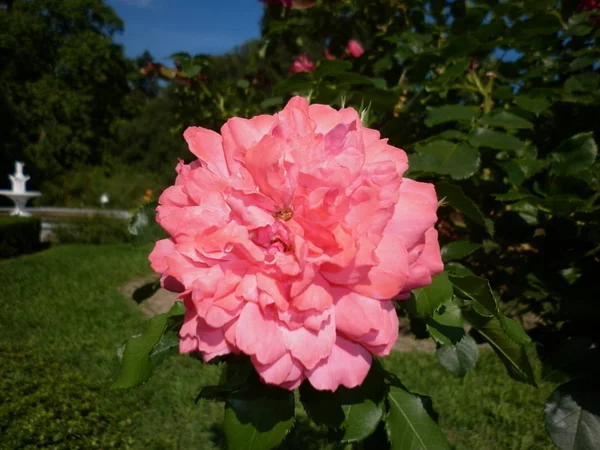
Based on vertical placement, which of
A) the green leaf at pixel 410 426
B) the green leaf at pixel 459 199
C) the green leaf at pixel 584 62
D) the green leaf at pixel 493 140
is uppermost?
the green leaf at pixel 584 62

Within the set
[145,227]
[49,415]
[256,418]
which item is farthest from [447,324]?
[49,415]

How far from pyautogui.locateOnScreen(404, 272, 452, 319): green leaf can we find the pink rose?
0.06m

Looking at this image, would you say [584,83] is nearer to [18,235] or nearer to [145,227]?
[145,227]

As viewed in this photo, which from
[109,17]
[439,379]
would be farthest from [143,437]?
[109,17]

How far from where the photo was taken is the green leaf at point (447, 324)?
78 cm

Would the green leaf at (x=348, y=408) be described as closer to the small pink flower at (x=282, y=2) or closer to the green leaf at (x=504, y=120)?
the green leaf at (x=504, y=120)

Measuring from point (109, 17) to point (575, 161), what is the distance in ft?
Result: 126

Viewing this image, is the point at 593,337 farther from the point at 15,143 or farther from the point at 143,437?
the point at 15,143

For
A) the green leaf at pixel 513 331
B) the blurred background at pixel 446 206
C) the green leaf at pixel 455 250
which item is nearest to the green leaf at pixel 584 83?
the blurred background at pixel 446 206

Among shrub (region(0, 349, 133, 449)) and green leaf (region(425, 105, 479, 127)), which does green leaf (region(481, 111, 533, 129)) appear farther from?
shrub (region(0, 349, 133, 449))

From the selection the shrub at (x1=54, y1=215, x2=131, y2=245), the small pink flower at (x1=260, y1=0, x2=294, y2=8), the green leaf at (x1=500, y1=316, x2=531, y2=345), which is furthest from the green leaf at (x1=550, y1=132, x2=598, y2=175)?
the shrub at (x1=54, y1=215, x2=131, y2=245)

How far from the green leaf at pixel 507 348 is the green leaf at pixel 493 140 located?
66 centimetres

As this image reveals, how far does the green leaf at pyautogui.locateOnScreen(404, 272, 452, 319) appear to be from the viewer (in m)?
0.72

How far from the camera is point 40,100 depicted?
101ft
